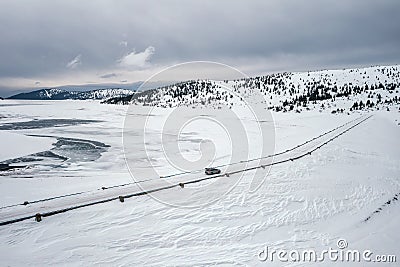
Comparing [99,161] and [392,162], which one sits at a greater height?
[99,161]

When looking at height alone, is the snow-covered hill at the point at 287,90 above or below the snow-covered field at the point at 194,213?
above

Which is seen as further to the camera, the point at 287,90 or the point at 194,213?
the point at 287,90

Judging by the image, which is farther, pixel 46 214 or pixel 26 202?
pixel 26 202

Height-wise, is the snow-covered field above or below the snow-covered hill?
below

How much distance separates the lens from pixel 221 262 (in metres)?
7.96

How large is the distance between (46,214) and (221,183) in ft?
25.0

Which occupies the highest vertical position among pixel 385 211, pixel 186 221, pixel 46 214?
pixel 46 214

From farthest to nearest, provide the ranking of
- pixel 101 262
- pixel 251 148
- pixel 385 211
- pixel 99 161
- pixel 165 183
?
pixel 251 148, pixel 99 161, pixel 165 183, pixel 385 211, pixel 101 262

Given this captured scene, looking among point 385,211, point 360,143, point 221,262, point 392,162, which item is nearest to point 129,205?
point 221,262

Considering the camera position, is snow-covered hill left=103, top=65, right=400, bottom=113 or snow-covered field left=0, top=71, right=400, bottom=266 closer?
snow-covered field left=0, top=71, right=400, bottom=266

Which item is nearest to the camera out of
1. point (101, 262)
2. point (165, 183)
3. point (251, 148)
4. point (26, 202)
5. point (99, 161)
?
point (101, 262)

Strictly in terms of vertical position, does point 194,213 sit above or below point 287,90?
below

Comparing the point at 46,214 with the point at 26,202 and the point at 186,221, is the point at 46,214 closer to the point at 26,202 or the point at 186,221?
the point at 26,202

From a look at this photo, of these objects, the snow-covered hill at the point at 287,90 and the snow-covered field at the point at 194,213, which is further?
the snow-covered hill at the point at 287,90
